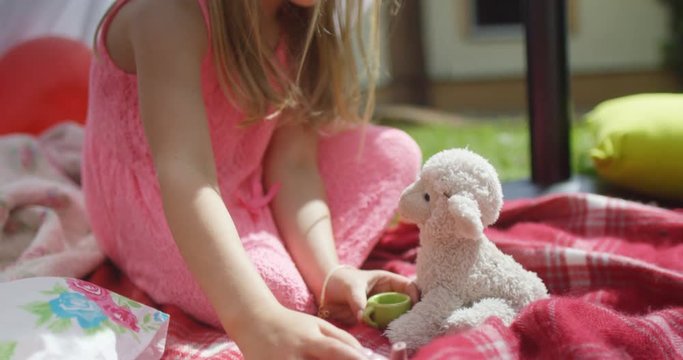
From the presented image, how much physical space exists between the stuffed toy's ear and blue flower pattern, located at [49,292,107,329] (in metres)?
0.37

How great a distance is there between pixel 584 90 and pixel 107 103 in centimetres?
358

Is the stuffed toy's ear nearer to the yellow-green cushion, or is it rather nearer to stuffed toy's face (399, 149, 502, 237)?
stuffed toy's face (399, 149, 502, 237)

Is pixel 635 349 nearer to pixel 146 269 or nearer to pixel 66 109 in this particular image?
pixel 146 269

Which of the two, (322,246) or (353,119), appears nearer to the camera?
(322,246)

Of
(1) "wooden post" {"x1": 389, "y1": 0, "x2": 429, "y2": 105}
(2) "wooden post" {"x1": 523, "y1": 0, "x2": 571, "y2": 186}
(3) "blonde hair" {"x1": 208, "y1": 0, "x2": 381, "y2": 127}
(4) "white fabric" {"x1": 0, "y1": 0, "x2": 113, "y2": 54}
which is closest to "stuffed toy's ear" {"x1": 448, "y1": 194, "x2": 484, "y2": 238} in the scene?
(3) "blonde hair" {"x1": 208, "y1": 0, "x2": 381, "y2": 127}

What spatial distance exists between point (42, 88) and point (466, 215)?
1.36 metres

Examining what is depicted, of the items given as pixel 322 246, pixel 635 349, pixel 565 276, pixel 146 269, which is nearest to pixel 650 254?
pixel 565 276

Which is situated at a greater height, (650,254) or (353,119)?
(353,119)

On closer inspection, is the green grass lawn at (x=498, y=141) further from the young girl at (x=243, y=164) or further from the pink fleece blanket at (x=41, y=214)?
the pink fleece blanket at (x=41, y=214)

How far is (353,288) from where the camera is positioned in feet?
3.06

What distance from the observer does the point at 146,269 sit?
1.09 meters

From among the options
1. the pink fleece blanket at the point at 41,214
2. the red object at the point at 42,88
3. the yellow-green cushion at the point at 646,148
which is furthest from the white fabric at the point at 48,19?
the yellow-green cushion at the point at 646,148

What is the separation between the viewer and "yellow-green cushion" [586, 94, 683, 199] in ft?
4.49

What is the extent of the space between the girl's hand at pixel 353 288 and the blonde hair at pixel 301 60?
0.27 m
